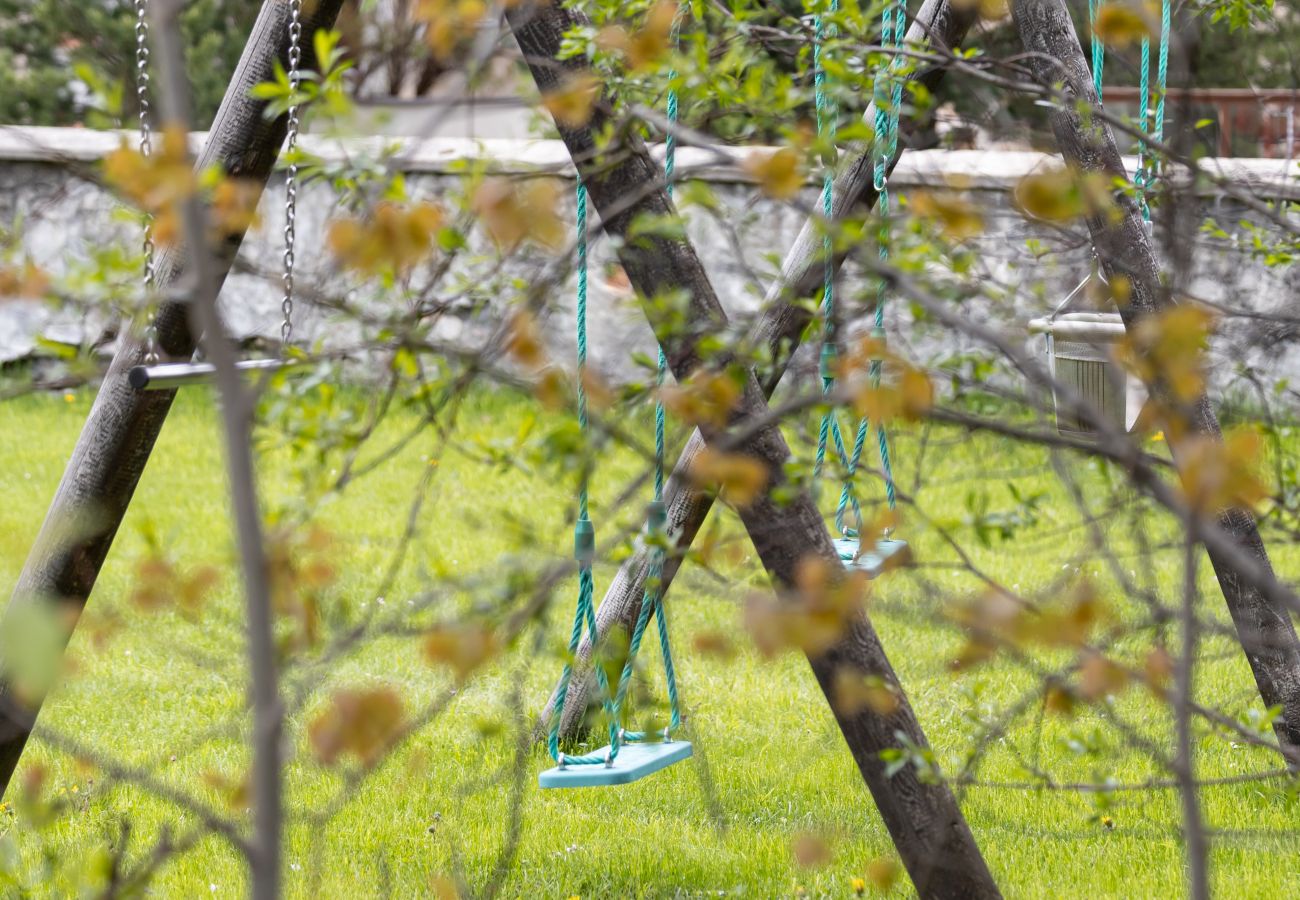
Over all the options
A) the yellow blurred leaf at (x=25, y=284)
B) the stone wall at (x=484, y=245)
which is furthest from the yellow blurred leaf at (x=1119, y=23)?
the stone wall at (x=484, y=245)

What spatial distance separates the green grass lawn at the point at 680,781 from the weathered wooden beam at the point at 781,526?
0.15 metres

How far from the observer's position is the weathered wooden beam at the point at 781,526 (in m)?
1.90

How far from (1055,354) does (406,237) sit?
2.44 m

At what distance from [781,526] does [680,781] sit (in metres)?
1.75

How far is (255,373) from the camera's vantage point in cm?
204

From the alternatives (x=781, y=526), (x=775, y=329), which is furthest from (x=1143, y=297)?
Result: (x=781, y=526)

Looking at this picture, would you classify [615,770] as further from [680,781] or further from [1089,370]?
[1089,370]

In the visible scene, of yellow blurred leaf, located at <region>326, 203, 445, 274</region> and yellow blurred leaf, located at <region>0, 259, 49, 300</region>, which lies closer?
yellow blurred leaf, located at <region>326, 203, 445, 274</region>

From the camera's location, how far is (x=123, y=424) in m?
2.54

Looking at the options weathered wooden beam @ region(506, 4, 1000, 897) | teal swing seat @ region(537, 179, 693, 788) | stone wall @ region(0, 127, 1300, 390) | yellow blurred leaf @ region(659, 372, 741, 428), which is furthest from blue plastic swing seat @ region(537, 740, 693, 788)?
stone wall @ region(0, 127, 1300, 390)

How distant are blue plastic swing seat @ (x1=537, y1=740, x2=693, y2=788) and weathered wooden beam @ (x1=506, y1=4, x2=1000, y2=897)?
46 centimetres

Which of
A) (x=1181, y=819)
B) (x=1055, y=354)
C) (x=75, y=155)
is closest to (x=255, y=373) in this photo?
(x=1055, y=354)

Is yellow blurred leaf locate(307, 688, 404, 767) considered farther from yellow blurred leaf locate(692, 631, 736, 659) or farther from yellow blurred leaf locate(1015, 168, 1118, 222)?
yellow blurred leaf locate(1015, 168, 1118, 222)

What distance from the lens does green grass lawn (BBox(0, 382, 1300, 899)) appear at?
289cm
